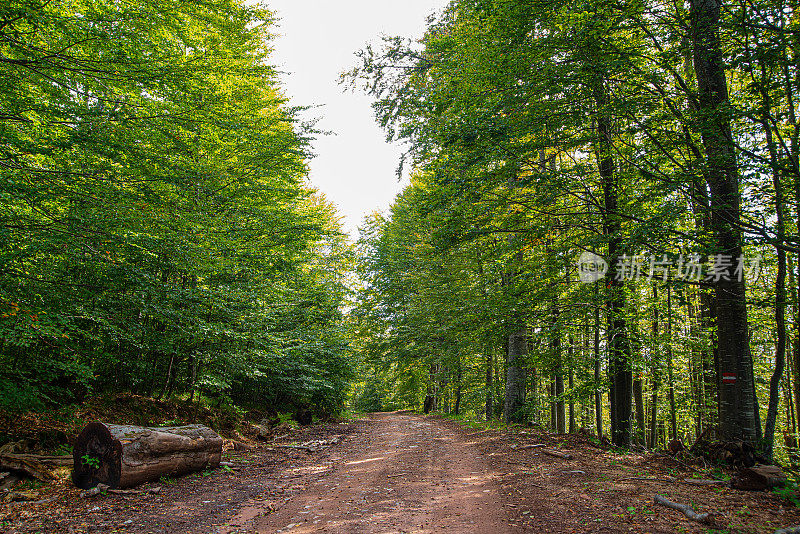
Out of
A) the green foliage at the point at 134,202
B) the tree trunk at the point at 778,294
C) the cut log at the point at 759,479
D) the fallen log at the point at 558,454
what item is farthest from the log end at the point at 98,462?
the tree trunk at the point at 778,294

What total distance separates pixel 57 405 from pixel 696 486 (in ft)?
37.8

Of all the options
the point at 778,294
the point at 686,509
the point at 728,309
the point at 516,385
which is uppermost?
the point at 778,294

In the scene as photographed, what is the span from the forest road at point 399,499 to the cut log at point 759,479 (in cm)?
334

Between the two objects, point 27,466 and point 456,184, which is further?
point 456,184

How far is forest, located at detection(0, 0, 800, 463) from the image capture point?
5.58 m

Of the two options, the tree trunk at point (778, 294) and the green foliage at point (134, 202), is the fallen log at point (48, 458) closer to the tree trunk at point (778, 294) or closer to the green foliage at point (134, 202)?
the green foliage at point (134, 202)

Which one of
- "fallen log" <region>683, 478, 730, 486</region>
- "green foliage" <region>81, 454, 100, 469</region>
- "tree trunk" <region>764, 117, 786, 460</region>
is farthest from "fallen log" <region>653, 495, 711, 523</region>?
"green foliage" <region>81, 454, 100, 469</region>

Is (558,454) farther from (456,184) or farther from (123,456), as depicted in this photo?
(123,456)

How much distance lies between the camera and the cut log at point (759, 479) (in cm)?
521

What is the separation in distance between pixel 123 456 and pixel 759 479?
361 inches

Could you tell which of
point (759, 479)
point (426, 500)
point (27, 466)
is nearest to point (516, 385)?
point (759, 479)

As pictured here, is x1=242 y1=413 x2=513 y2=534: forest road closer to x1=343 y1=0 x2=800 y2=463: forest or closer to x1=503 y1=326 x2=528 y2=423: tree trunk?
x1=343 y1=0 x2=800 y2=463: forest

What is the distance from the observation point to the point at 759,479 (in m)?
5.24

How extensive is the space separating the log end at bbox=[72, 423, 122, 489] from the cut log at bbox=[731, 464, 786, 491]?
904cm
